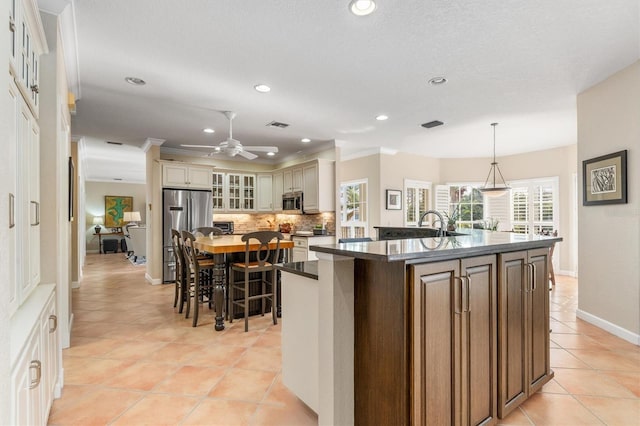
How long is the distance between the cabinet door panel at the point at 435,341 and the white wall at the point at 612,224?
2.85 metres

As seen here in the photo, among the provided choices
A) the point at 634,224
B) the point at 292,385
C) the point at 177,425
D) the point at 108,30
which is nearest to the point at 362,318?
the point at 292,385

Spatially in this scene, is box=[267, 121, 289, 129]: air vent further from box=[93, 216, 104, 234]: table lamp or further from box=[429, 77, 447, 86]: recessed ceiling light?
box=[93, 216, 104, 234]: table lamp

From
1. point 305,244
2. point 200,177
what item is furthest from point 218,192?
point 305,244

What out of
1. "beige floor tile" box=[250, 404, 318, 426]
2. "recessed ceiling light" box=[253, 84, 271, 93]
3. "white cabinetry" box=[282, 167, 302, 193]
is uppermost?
"recessed ceiling light" box=[253, 84, 271, 93]

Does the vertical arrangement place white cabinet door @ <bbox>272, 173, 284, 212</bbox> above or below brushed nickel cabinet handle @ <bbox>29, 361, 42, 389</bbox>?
above

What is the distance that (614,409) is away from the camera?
82.0 inches

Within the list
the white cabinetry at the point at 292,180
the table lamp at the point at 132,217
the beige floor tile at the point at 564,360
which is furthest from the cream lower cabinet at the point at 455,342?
the table lamp at the point at 132,217

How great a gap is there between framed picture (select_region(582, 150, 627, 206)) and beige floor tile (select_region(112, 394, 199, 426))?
13.8 ft

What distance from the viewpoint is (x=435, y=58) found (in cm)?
294

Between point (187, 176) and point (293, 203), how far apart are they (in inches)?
82.0

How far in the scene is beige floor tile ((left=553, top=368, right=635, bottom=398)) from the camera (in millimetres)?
2268

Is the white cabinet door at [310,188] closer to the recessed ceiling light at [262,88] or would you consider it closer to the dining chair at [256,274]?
the dining chair at [256,274]

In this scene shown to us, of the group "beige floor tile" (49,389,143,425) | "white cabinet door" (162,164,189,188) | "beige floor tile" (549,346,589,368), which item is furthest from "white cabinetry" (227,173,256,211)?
"beige floor tile" (549,346,589,368)

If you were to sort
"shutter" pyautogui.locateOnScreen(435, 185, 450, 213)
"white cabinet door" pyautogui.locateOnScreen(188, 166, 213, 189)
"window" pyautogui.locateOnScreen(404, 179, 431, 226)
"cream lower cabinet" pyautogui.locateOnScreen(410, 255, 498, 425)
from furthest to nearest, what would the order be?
"shutter" pyautogui.locateOnScreen(435, 185, 450, 213)
"window" pyautogui.locateOnScreen(404, 179, 431, 226)
"white cabinet door" pyautogui.locateOnScreen(188, 166, 213, 189)
"cream lower cabinet" pyautogui.locateOnScreen(410, 255, 498, 425)
